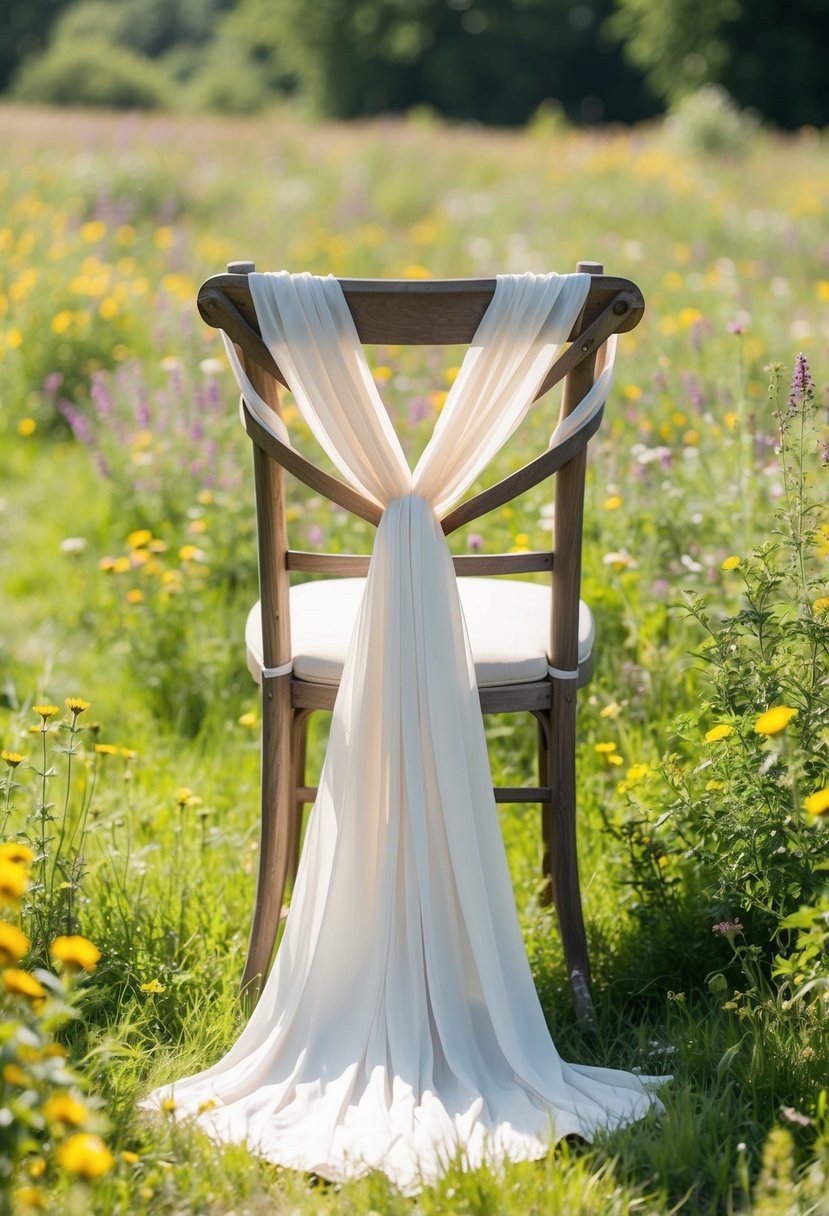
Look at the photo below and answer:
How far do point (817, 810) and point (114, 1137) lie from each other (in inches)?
41.4

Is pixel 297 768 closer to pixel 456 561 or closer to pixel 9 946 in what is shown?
pixel 456 561

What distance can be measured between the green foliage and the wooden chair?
2900 centimetres

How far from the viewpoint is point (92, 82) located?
2889 centimetres

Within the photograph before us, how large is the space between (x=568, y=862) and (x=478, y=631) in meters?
0.42

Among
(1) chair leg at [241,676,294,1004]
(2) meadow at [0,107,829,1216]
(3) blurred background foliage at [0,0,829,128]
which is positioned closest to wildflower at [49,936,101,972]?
(2) meadow at [0,107,829,1216]

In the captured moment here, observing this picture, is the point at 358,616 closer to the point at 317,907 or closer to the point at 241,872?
the point at 317,907

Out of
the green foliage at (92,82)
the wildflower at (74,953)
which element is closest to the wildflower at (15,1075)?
the wildflower at (74,953)

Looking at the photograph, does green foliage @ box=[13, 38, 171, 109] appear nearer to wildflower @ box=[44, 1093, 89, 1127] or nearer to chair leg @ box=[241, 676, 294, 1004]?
chair leg @ box=[241, 676, 294, 1004]

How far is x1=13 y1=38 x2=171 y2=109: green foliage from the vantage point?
1128 inches

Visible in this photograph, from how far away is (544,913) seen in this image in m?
2.33

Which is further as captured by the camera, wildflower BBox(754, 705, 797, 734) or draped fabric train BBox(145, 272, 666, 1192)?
draped fabric train BBox(145, 272, 666, 1192)

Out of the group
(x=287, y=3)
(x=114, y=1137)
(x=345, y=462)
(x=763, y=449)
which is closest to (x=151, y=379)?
(x=763, y=449)

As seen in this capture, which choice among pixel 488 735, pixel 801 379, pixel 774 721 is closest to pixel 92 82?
pixel 488 735

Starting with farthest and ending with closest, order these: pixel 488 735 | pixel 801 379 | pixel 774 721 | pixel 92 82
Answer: pixel 92 82
pixel 488 735
pixel 801 379
pixel 774 721
